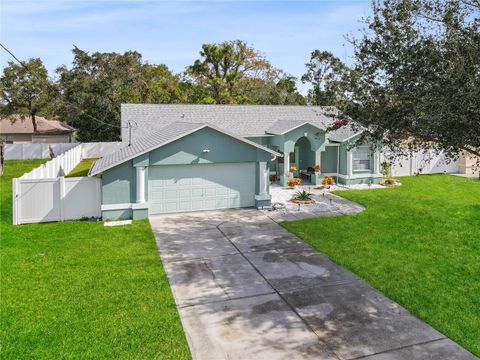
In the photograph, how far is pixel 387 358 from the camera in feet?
20.7

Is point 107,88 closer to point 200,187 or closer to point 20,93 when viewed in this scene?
point 20,93

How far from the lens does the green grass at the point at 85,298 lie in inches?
264

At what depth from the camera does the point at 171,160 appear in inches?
648

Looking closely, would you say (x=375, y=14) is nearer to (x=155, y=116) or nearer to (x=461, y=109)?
(x=461, y=109)

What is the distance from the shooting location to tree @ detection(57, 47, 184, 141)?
4181cm

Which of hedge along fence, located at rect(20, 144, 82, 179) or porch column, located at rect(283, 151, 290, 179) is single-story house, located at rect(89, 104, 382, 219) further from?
hedge along fence, located at rect(20, 144, 82, 179)

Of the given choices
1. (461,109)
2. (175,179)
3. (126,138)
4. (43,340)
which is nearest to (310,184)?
(175,179)


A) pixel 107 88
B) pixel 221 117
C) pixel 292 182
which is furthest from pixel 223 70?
pixel 292 182

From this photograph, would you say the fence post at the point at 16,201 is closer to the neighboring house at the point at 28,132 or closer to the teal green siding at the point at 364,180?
the teal green siding at the point at 364,180

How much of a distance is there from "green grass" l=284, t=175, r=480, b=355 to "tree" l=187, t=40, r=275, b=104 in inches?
1145

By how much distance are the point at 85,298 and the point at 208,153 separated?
9552 mm

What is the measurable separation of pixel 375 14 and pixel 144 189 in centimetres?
1125

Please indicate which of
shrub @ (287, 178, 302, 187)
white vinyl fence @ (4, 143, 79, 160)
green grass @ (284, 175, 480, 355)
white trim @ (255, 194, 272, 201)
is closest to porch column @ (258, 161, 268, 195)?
white trim @ (255, 194, 272, 201)

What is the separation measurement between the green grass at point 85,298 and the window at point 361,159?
51.9ft
